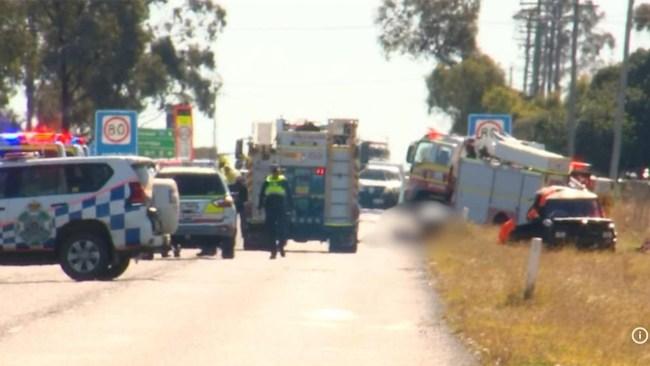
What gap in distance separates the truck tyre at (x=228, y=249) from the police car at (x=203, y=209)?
0.06ft

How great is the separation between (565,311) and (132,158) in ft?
26.3

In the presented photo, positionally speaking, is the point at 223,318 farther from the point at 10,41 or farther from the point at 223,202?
the point at 10,41

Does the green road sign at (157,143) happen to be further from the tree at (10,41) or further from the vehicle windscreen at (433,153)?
the vehicle windscreen at (433,153)

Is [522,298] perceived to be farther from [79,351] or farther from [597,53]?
[597,53]

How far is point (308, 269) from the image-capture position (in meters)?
33.1

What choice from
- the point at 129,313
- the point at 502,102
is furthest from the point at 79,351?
the point at 502,102

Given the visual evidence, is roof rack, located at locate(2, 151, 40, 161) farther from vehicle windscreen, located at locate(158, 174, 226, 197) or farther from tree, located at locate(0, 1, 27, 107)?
tree, located at locate(0, 1, 27, 107)

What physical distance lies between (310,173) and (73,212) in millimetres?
12160

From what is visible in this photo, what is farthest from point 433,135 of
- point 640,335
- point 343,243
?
point 640,335

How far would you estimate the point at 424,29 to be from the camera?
3866 inches

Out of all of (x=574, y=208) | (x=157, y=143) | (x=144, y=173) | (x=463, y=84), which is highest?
(x=144, y=173)

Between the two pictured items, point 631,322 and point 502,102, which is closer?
point 631,322

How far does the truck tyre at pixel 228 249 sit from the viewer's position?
121 ft

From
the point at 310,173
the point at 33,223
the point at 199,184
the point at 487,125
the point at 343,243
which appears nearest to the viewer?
the point at 33,223
